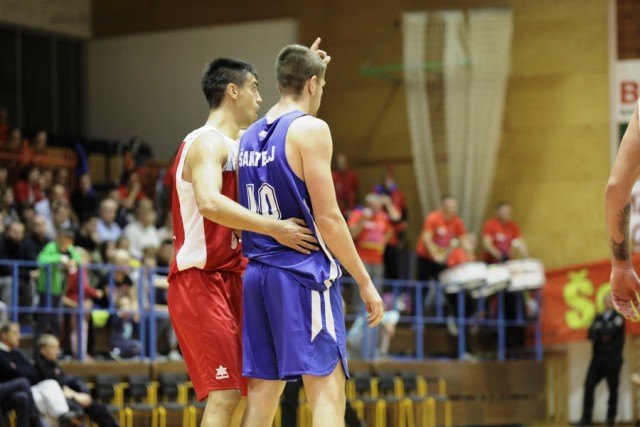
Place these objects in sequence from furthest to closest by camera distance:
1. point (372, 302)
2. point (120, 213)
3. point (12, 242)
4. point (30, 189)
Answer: point (120, 213), point (30, 189), point (12, 242), point (372, 302)

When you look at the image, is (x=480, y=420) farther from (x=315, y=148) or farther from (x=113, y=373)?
(x=315, y=148)

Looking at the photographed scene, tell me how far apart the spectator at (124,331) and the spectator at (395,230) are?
560 centimetres

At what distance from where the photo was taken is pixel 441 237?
17.4 meters

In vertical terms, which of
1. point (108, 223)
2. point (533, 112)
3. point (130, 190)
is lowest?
point (108, 223)

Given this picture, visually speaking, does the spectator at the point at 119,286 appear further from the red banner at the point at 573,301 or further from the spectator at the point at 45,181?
the red banner at the point at 573,301

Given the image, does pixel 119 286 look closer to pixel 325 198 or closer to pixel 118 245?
pixel 118 245

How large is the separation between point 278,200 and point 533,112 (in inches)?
585

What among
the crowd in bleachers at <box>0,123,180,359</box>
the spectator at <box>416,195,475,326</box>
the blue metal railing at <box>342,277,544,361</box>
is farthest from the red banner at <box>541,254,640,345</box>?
the crowd in bleachers at <box>0,123,180,359</box>

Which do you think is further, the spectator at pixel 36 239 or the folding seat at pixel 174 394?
the spectator at pixel 36 239

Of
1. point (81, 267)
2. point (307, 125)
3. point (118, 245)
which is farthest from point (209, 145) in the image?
point (118, 245)

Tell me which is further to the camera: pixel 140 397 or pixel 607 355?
pixel 607 355

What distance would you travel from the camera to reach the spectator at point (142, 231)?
15703mm

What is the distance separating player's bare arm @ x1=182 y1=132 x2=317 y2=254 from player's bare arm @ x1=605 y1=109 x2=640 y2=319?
5.48 ft

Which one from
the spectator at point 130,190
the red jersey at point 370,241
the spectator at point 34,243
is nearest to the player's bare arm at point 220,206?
the spectator at point 34,243
